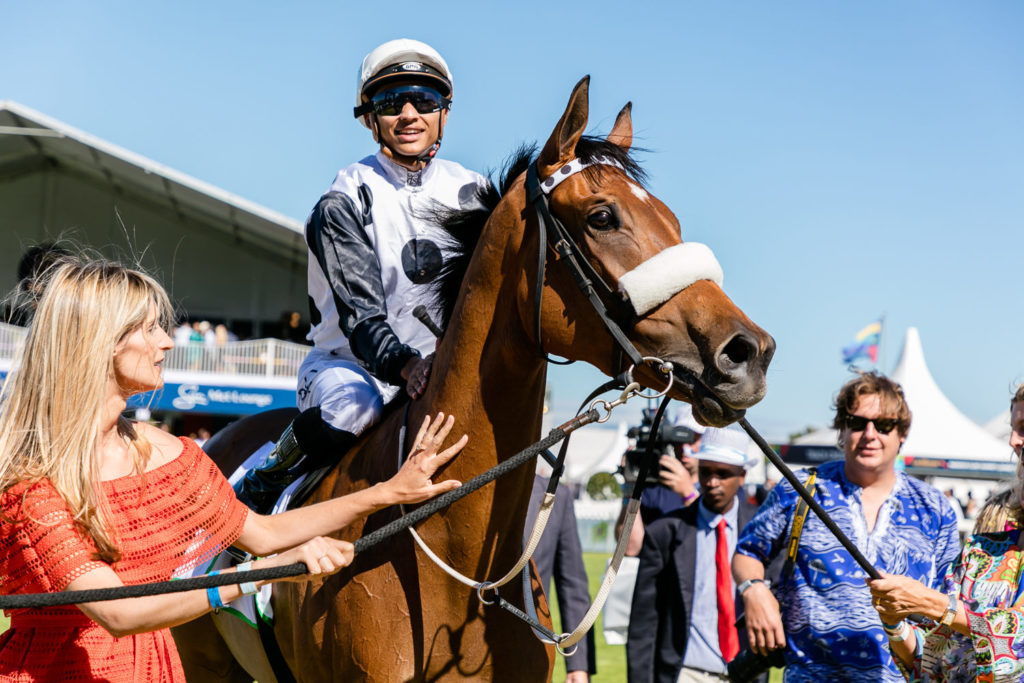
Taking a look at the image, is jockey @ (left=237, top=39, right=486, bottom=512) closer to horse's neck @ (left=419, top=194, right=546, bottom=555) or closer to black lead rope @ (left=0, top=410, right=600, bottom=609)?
horse's neck @ (left=419, top=194, right=546, bottom=555)

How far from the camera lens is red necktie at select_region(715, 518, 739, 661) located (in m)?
4.85

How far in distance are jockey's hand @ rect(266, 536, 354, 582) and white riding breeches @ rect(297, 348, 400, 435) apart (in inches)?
34.4

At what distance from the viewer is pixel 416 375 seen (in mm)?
3045

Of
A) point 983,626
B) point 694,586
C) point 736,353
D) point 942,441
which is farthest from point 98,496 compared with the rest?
point 942,441

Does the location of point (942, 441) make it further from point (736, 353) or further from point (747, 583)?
point (736, 353)

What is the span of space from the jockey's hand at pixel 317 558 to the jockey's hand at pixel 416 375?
2.32ft

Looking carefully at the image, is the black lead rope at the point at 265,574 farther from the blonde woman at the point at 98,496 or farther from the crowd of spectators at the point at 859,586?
the crowd of spectators at the point at 859,586

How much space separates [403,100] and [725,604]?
2.95 m

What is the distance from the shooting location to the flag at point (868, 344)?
97.6 ft

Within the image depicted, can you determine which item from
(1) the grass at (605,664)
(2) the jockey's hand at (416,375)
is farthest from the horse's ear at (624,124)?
(1) the grass at (605,664)

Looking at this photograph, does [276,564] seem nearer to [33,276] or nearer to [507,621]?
[507,621]

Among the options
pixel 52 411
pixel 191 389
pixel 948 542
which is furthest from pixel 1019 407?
pixel 191 389

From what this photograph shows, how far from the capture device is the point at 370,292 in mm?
3305

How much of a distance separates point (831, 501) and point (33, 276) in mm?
2845
